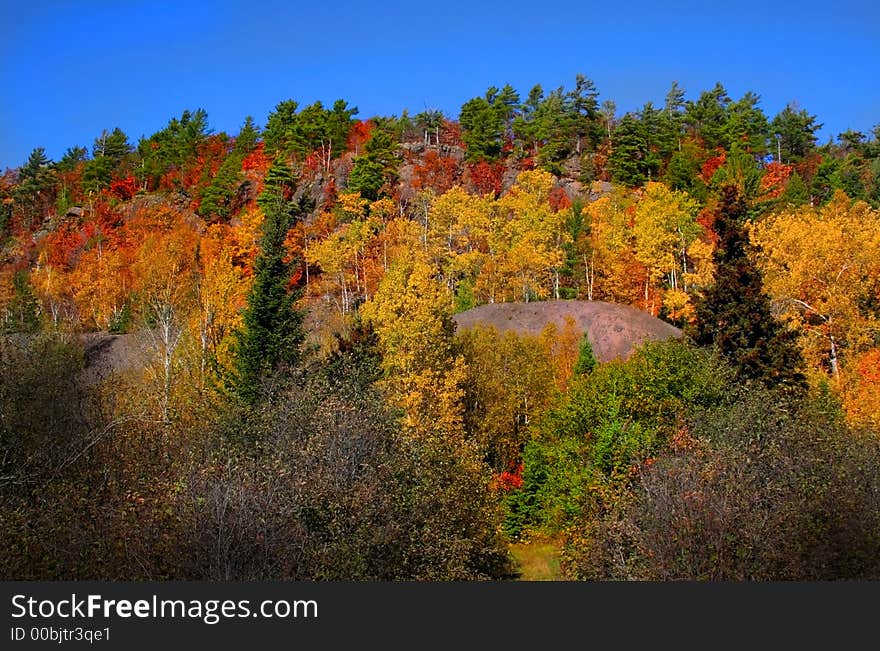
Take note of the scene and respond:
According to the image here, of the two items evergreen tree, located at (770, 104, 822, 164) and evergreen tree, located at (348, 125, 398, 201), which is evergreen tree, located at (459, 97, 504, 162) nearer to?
evergreen tree, located at (348, 125, 398, 201)

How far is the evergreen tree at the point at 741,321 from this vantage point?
34906mm

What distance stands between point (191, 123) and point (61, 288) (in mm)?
48708

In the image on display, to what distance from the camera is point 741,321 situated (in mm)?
Result: 35750

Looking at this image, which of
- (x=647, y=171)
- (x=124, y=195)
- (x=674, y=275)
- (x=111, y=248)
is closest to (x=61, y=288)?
(x=111, y=248)

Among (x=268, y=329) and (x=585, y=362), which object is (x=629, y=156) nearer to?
(x=585, y=362)

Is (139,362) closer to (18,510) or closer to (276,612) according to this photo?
(18,510)

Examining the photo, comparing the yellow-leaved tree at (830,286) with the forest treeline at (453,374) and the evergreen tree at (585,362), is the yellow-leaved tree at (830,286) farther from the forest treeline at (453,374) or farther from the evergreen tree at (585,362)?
the evergreen tree at (585,362)

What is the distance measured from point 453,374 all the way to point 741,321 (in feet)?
51.6

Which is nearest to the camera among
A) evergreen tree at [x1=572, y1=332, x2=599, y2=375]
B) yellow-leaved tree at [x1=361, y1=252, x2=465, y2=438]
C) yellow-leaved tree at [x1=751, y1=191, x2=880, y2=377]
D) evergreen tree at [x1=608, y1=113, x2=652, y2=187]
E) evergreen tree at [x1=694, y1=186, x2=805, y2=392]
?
evergreen tree at [x1=694, y1=186, x2=805, y2=392]

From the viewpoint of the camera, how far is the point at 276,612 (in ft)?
42.2

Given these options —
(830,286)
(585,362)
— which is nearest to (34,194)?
(585,362)

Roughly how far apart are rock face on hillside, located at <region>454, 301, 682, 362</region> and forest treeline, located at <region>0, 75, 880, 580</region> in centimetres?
354

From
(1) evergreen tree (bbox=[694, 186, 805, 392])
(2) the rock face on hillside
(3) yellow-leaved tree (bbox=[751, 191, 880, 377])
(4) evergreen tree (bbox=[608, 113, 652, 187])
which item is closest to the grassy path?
(1) evergreen tree (bbox=[694, 186, 805, 392])

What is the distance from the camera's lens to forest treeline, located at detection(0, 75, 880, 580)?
67.4ft
